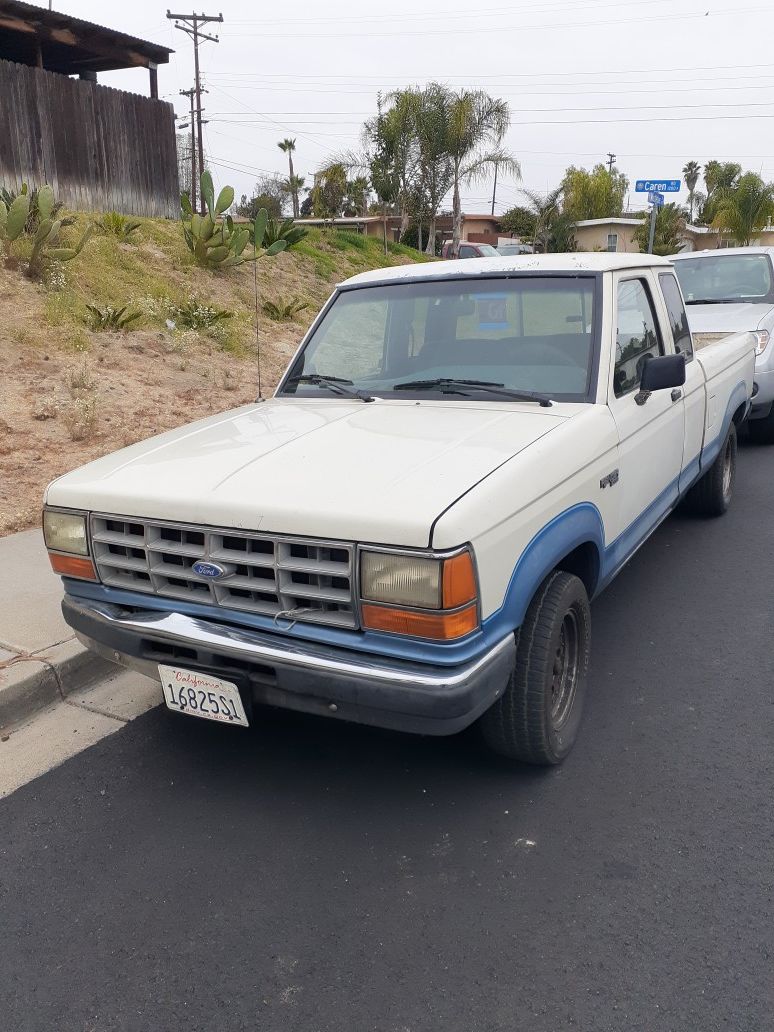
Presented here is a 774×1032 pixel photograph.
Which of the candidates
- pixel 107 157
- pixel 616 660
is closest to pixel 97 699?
pixel 616 660

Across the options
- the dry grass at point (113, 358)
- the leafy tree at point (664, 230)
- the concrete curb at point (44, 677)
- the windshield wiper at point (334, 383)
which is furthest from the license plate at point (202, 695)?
the leafy tree at point (664, 230)

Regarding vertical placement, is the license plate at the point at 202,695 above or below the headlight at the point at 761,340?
below

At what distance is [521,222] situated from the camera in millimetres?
49906

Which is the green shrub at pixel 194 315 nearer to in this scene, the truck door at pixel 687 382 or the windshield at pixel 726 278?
the windshield at pixel 726 278

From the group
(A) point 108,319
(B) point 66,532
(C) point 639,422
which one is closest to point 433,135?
(A) point 108,319

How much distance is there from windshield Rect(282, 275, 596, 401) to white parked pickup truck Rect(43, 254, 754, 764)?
11 millimetres

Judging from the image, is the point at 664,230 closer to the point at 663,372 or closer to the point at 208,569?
the point at 663,372

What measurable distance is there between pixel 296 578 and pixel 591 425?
1.37 meters

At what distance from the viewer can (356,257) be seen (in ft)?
64.2

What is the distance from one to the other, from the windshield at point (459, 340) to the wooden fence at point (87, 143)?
12.4 metres

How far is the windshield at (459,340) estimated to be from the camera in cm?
371

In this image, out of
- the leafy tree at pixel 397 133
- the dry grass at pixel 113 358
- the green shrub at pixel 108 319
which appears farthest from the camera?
the leafy tree at pixel 397 133

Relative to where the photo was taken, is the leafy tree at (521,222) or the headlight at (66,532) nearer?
the headlight at (66,532)

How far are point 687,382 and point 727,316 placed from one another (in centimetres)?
420
